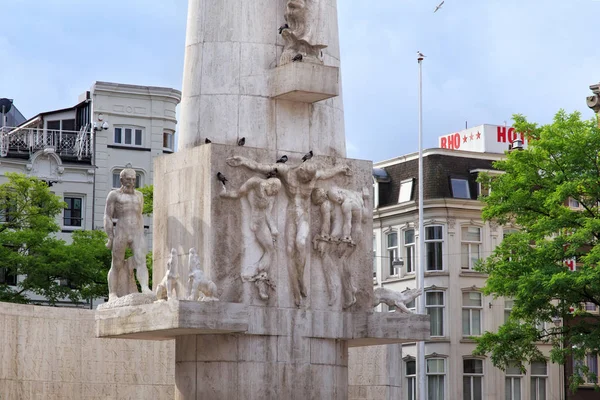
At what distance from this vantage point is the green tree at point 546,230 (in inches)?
1863

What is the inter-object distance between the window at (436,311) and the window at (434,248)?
1.10m

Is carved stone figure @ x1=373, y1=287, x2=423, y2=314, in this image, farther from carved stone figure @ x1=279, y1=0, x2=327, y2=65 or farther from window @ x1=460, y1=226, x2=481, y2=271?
window @ x1=460, y1=226, x2=481, y2=271

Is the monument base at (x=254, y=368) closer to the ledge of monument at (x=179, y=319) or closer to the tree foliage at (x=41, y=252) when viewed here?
the ledge of monument at (x=179, y=319)

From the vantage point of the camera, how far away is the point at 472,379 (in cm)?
6131

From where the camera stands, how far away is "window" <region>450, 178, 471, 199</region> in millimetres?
63094

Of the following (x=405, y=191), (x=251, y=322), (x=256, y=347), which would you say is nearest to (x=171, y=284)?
(x=251, y=322)

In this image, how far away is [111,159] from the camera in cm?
Result: 6366

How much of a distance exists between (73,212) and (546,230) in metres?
21.6

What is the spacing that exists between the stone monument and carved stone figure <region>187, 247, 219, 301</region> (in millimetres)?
107

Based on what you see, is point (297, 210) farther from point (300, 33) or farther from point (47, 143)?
point (47, 143)

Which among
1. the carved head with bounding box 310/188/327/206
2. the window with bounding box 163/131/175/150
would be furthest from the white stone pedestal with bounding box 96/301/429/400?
the window with bounding box 163/131/175/150

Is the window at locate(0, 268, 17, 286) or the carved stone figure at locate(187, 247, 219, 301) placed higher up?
the window at locate(0, 268, 17, 286)

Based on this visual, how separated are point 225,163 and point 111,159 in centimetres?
3886

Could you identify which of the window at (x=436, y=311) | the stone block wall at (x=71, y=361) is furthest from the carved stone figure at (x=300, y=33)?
the window at (x=436, y=311)
